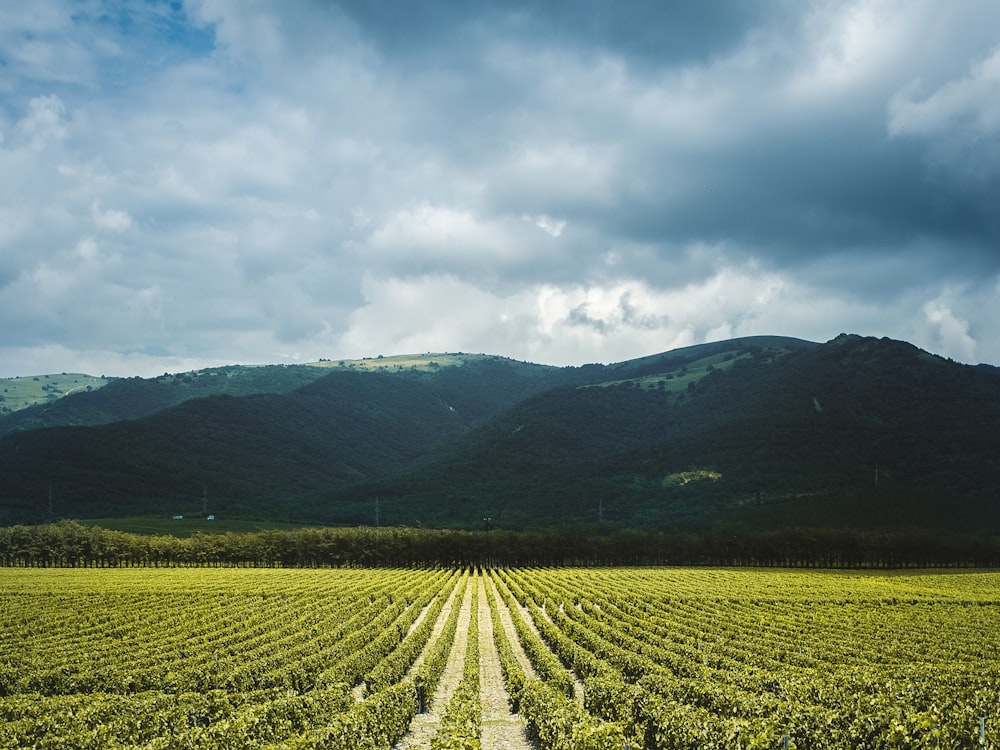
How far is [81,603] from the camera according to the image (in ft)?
185

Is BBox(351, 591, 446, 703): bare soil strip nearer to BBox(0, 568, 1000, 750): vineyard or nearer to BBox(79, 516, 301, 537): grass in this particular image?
BBox(0, 568, 1000, 750): vineyard

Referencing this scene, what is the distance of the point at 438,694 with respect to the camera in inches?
A: 1144

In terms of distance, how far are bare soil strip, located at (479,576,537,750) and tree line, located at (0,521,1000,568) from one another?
7908 centimetres

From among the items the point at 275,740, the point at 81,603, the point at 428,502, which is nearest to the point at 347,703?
the point at 275,740

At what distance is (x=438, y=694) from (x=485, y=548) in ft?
298

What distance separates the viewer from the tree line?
109 m

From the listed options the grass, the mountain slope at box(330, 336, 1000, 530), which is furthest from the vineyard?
the mountain slope at box(330, 336, 1000, 530)

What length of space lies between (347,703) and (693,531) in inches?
4657

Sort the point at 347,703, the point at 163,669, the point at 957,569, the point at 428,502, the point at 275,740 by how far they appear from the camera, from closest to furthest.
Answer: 1. the point at 275,740
2. the point at 347,703
3. the point at 163,669
4. the point at 957,569
5. the point at 428,502

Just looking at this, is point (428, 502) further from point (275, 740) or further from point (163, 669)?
point (275, 740)

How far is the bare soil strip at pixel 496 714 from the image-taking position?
72.8 feet

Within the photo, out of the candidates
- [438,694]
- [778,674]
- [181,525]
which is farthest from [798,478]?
[438,694]

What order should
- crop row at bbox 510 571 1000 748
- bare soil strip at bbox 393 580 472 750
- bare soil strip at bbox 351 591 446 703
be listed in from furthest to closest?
bare soil strip at bbox 351 591 446 703
bare soil strip at bbox 393 580 472 750
crop row at bbox 510 571 1000 748

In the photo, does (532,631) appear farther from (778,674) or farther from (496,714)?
(778,674)
